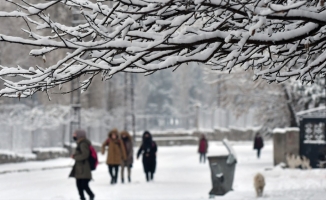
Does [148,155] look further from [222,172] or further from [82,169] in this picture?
[82,169]

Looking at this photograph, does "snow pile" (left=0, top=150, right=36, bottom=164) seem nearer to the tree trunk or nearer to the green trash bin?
the tree trunk

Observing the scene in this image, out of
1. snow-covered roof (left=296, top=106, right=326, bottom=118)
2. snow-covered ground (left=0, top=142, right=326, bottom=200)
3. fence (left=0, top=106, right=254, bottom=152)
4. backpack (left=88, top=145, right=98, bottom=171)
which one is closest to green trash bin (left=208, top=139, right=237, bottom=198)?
snow-covered ground (left=0, top=142, right=326, bottom=200)

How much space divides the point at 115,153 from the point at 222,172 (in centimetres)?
418

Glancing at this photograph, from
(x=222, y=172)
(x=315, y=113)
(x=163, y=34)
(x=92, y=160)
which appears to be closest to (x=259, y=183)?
(x=222, y=172)

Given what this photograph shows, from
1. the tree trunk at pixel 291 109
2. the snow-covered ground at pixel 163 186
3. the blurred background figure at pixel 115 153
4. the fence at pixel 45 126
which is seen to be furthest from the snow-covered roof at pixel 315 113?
the fence at pixel 45 126

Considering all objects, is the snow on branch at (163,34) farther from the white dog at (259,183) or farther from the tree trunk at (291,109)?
the tree trunk at (291,109)

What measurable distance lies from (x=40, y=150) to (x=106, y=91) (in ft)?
106

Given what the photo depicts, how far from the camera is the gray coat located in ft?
44.4

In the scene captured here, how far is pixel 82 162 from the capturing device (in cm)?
1366

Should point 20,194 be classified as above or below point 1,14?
below

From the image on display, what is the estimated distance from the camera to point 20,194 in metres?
15.6

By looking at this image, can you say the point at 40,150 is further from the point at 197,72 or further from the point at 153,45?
the point at 197,72

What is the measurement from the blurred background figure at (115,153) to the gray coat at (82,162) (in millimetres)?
4332

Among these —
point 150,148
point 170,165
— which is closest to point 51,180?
point 150,148
